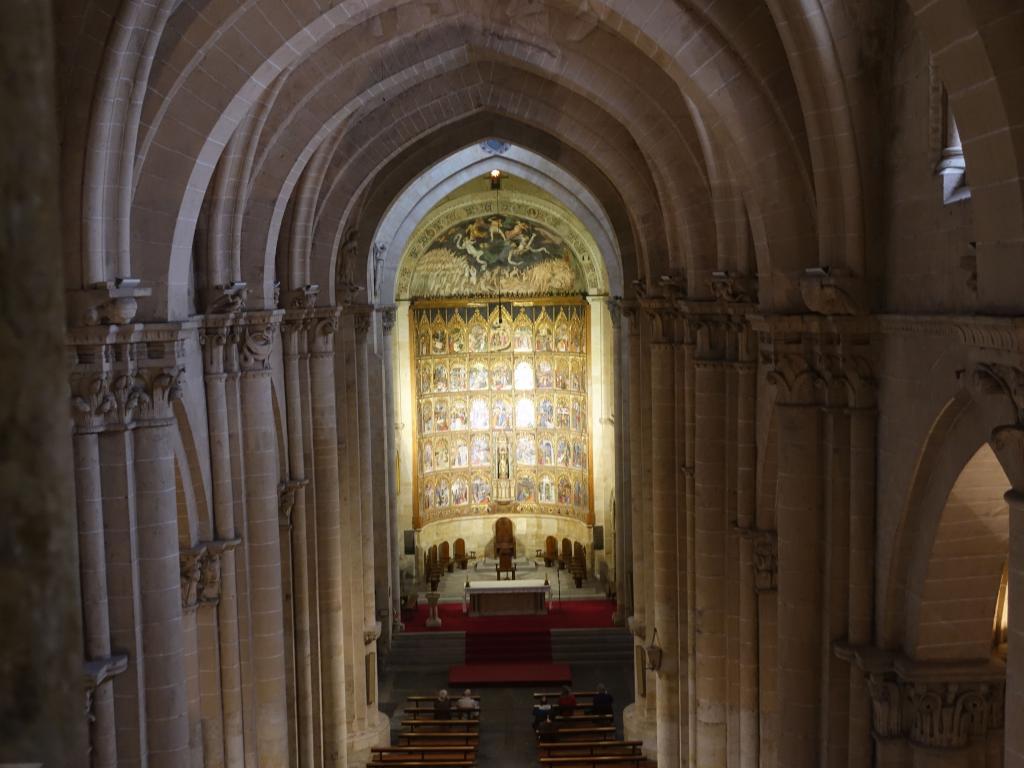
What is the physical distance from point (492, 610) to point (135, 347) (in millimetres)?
22940

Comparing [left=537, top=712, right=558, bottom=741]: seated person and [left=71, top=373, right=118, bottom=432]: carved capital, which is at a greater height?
[left=71, top=373, right=118, bottom=432]: carved capital

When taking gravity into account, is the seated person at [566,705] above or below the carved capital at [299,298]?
below

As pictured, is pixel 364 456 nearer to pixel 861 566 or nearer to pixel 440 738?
pixel 440 738

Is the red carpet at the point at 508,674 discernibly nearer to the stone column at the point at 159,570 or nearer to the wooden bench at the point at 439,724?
the wooden bench at the point at 439,724

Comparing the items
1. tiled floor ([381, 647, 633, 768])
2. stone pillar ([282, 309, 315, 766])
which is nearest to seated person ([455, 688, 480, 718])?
tiled floor ([381, 647, 633, 768])

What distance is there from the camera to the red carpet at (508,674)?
29.9 metres

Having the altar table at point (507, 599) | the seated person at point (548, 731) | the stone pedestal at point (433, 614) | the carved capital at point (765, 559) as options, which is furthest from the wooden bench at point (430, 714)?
the carved capital at point (765, 559)

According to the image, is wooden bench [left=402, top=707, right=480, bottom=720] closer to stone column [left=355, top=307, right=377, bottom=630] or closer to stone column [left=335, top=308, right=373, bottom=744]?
stone column [left=335, top=308, right=373, bottom=744]

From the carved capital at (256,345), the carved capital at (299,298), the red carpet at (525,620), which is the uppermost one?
the carved capital at (299,298)

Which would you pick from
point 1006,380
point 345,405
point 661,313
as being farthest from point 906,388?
point 345,405

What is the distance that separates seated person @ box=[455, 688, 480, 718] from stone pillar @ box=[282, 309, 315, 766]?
21.9 ft

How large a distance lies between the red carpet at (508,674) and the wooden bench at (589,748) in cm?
522

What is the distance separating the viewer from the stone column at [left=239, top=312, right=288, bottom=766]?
16.4 m

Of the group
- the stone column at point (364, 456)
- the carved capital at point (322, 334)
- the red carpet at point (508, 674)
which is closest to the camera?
the carved capital at point (322, 334)
